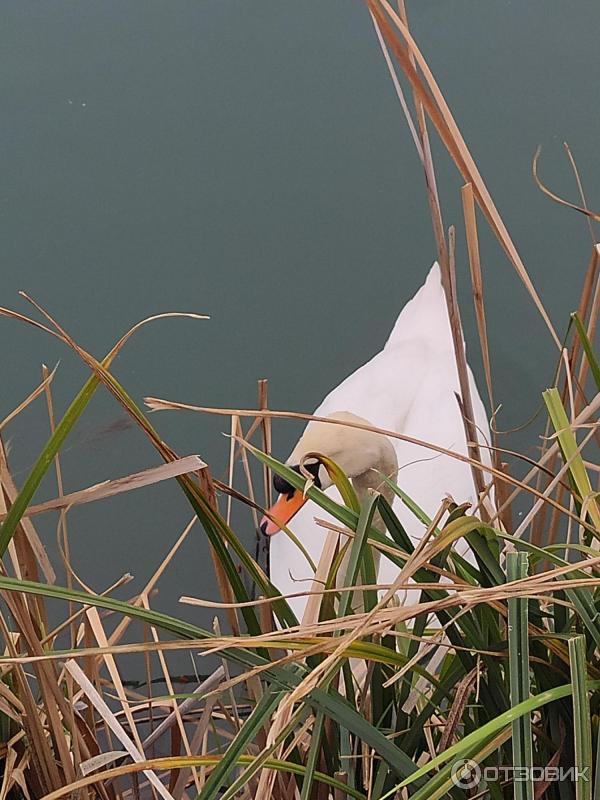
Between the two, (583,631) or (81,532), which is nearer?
(583,631)

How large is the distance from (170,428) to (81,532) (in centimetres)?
32

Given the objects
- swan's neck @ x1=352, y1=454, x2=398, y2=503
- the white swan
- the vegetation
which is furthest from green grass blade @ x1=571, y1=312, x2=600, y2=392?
swan's neck @ x1=352, y1=454, x2=398, y2=503

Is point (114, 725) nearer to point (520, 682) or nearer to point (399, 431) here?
point (520, 682)

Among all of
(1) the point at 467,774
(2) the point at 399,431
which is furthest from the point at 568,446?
(2) the point at 399,431

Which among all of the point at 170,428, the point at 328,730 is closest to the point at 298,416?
the point at 328,730

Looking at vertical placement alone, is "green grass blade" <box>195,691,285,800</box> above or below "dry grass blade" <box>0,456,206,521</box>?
below

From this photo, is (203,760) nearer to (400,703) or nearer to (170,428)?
(400,703)

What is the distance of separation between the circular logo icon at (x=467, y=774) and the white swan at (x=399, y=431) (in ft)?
2.37

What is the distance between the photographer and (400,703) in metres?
0.63

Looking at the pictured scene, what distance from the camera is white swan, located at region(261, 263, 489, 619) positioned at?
4.75 ft

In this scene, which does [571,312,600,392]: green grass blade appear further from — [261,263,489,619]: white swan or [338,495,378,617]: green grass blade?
[261,263,489,619]: white swan

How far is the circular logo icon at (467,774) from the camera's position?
0.50 metres

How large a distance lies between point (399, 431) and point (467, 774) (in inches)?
51.2

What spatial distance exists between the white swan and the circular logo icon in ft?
2.37
